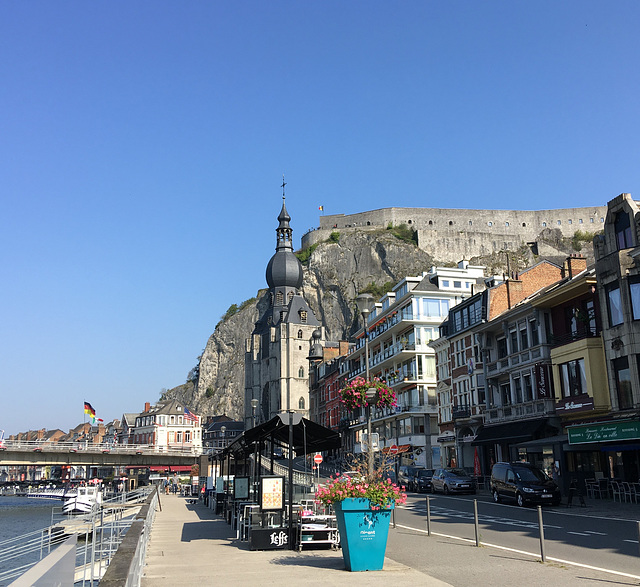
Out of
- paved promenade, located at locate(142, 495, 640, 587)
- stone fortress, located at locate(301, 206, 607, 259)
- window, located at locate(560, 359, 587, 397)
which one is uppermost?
stone fortress, located at locate(301, 206, 607, 259)

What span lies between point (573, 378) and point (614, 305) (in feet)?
13.5

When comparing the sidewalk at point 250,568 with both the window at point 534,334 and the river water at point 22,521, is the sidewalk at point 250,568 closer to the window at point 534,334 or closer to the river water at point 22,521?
the river water at point 22,521

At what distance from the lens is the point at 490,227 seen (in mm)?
116625

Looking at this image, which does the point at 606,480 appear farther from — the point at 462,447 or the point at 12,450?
the point at 12,450

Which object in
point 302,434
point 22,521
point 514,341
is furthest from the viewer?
point 22,521

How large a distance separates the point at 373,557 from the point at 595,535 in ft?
24.4

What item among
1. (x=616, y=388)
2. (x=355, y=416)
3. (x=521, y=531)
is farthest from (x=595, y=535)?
(x=355, y=416)

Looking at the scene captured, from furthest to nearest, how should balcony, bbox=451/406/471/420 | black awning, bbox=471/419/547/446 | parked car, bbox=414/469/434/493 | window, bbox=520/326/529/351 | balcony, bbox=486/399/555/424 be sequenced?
balcony, bbox=451/406/471/420 → parked car, bbox=414/469/434/493 → window, bbox=520/326/529/351 → balcony, bbox=486/399/555/424 → black awning, bbox=471/419/547/446

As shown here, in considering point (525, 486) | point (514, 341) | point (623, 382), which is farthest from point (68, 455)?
point (623, 382)

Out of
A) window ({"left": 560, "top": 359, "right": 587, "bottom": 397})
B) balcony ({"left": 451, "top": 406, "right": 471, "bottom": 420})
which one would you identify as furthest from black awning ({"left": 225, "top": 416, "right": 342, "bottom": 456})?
balcony ({"left": 451, "top": 406, "right": 471, "bottom": 420})

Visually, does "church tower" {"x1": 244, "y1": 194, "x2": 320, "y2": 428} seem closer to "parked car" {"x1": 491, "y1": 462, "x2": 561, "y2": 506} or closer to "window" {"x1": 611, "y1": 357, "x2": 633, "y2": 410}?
"window" {"x1": 611, "y1": 357, "x2": 633, "y2": 410}

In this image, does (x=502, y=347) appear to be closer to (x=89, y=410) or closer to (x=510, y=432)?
(x=510, y=432)

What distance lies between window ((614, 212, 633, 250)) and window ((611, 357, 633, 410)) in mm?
4567

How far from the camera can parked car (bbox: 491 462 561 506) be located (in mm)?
22203
